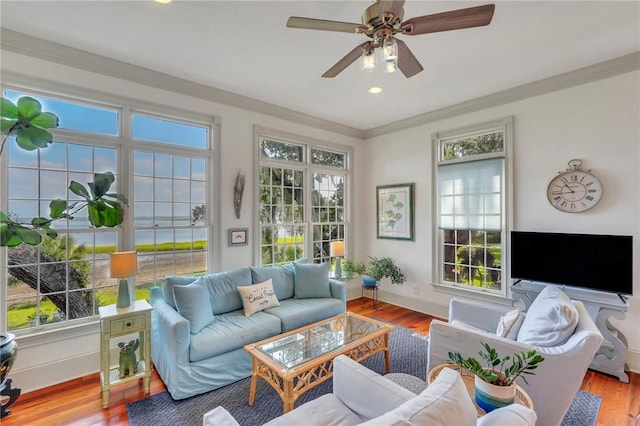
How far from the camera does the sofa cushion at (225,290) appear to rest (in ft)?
9.79

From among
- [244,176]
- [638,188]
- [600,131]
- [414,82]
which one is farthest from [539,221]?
[244,176]

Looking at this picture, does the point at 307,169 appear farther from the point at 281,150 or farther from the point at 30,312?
the point at 30,312

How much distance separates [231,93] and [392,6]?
2.53m

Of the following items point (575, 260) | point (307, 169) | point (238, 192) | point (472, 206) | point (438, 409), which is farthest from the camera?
point (307, 169)

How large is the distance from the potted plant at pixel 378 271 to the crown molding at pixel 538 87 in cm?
218

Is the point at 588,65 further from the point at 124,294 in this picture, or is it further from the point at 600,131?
the point at 124,294

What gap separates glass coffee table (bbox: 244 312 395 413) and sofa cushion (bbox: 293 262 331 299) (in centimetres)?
61

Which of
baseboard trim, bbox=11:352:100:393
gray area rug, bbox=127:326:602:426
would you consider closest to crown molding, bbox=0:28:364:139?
baseboard trim, bbox=11:352:100:393

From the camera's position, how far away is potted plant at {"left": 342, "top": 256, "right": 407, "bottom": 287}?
454 cm

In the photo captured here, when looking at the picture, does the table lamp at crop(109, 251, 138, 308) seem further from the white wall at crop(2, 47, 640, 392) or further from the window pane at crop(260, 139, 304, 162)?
the window pane at crop(260, 139, 304, 162)

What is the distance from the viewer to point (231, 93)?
3.58 metres

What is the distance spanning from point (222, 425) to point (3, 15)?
3.22 meters

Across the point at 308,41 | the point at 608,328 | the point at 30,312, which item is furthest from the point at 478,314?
the point at 30,312

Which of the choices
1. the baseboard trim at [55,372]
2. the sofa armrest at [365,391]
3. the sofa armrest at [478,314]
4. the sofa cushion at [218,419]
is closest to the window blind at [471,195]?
the sofa armrest at [478,314]
